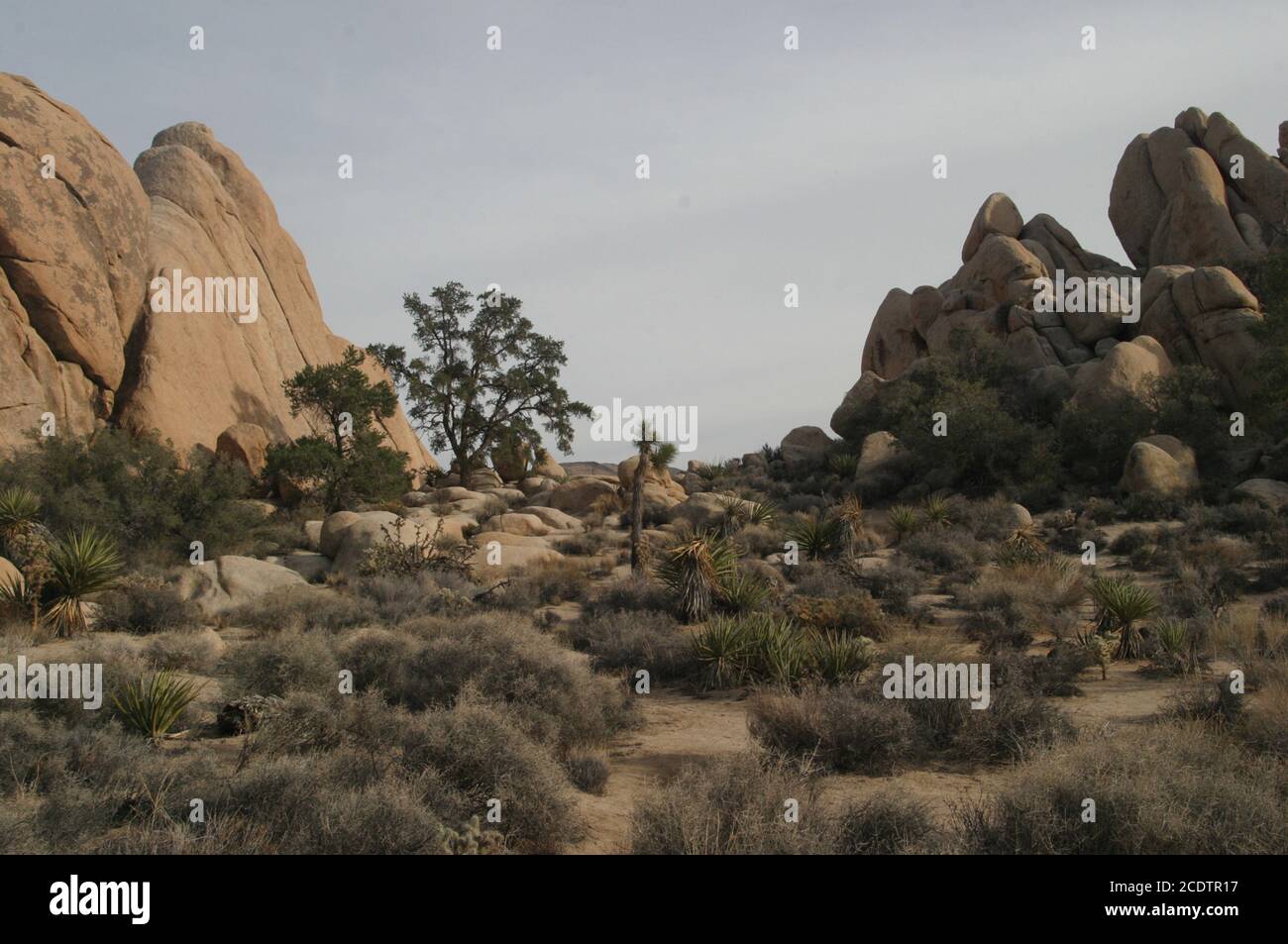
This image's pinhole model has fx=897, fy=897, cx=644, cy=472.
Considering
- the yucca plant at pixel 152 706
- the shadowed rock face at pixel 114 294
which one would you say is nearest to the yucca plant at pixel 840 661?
the yucca plant at pixel 152 706

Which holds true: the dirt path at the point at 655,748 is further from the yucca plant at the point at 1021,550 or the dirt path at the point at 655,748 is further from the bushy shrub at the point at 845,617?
the yucca plant at the point at 1021,550

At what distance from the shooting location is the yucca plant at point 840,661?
37.0 ft

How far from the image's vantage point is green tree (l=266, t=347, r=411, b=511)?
104 feet

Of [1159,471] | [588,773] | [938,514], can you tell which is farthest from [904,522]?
[588,773]

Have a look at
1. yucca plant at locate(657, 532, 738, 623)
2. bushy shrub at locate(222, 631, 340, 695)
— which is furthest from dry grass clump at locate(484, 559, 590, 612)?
bushy shrub at locate(222, 631, 340, 695)

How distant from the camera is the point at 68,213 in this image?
2994 centimetres

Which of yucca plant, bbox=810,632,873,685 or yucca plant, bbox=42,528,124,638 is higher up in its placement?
yucca plant, bbox=42,528,124,638

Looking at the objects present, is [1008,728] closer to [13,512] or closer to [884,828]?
[884,828]

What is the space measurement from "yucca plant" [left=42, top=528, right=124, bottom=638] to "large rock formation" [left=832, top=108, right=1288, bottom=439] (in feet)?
103

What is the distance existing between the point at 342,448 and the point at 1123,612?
28.2m

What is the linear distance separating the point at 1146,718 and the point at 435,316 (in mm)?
39171

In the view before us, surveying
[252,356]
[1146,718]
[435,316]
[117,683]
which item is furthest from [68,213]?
[1146,718]

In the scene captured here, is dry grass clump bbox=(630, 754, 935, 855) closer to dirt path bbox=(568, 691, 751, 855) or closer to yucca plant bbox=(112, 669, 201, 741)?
dirt path bbox=(568, 691, 751, 855)
